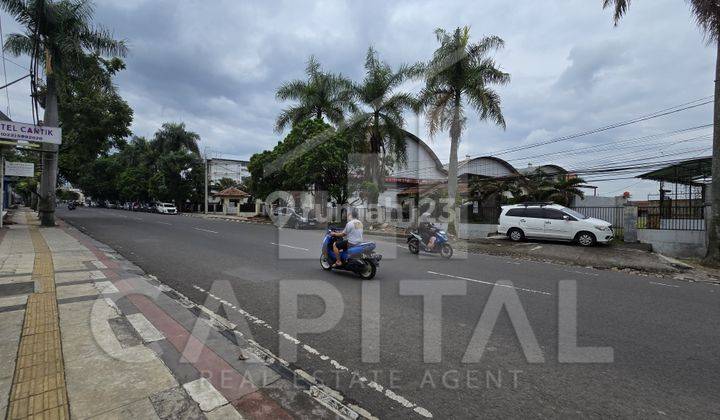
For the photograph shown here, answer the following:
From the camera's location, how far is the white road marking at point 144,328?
4264 millimetres

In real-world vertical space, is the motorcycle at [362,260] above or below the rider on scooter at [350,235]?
below

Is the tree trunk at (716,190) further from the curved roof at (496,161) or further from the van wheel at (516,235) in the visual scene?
the curved roof at (496,161)

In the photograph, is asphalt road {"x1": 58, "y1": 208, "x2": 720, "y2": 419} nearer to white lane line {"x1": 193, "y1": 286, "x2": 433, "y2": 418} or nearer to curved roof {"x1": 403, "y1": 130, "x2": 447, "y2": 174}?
white lane line {"x1": 193, "y1": 286, "x2": 433, "y2": 418}

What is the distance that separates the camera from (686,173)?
54.5 feet

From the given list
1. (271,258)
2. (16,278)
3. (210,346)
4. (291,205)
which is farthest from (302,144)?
(210,346)

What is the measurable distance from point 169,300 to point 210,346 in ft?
7.55

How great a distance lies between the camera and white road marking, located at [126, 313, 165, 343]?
426 centimetres

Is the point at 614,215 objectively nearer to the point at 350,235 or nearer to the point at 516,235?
the point at 516,235

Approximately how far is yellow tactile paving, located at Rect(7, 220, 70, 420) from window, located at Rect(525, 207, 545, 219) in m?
16.7

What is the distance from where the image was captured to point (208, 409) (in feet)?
9.61

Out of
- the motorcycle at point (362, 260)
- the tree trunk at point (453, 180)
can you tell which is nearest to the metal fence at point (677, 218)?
the tree trunk at point (453, 180)

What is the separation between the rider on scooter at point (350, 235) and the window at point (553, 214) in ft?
37.2

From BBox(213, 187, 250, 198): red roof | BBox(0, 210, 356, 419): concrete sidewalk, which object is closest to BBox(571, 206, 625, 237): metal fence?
BBox(0, 210, 356, 419): concrete sidewalk

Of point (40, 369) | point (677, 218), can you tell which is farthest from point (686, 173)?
point (40, 369)
